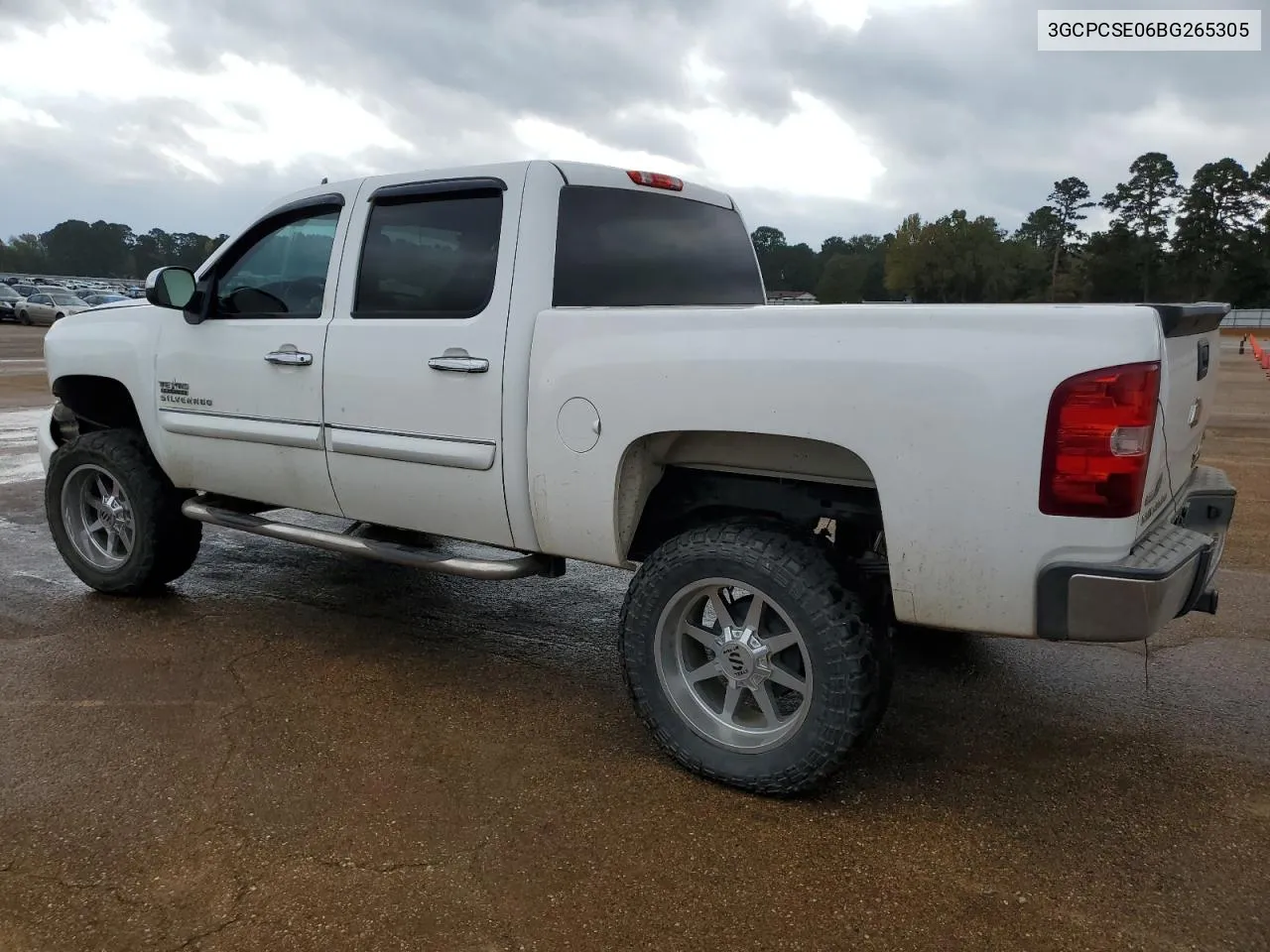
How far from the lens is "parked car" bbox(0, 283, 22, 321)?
128 ft

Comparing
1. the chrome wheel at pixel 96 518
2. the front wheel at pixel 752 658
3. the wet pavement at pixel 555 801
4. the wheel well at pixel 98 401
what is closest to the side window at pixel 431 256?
the front wheel at pixel 752 658

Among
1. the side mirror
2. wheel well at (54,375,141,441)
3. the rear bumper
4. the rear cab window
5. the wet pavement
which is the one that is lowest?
the wet pavement

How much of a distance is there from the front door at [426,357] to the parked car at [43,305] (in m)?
39.2

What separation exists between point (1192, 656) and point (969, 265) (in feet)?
200

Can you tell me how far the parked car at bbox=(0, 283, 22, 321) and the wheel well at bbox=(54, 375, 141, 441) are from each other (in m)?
40.1

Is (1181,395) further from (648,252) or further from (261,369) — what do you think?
(261,369)

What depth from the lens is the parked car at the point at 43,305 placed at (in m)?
37.5

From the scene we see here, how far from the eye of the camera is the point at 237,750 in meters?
3.36

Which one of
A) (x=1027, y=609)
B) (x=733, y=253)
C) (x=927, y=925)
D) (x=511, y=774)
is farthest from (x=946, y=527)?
(x=733, y=253)

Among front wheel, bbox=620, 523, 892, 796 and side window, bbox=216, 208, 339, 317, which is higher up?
side window, bbox=216, 208, 339, 317

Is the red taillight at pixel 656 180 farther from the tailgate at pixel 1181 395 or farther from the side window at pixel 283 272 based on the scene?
the tailgate at pixel 1181 395

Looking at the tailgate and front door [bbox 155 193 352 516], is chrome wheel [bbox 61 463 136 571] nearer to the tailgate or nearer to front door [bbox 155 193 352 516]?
front door [bbox 155 193 352 516]

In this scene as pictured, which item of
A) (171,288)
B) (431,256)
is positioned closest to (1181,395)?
(431,256)

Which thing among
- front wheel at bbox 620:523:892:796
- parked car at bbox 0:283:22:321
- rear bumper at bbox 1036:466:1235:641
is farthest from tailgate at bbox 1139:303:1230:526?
parked car at bbox 0:283:22:321
